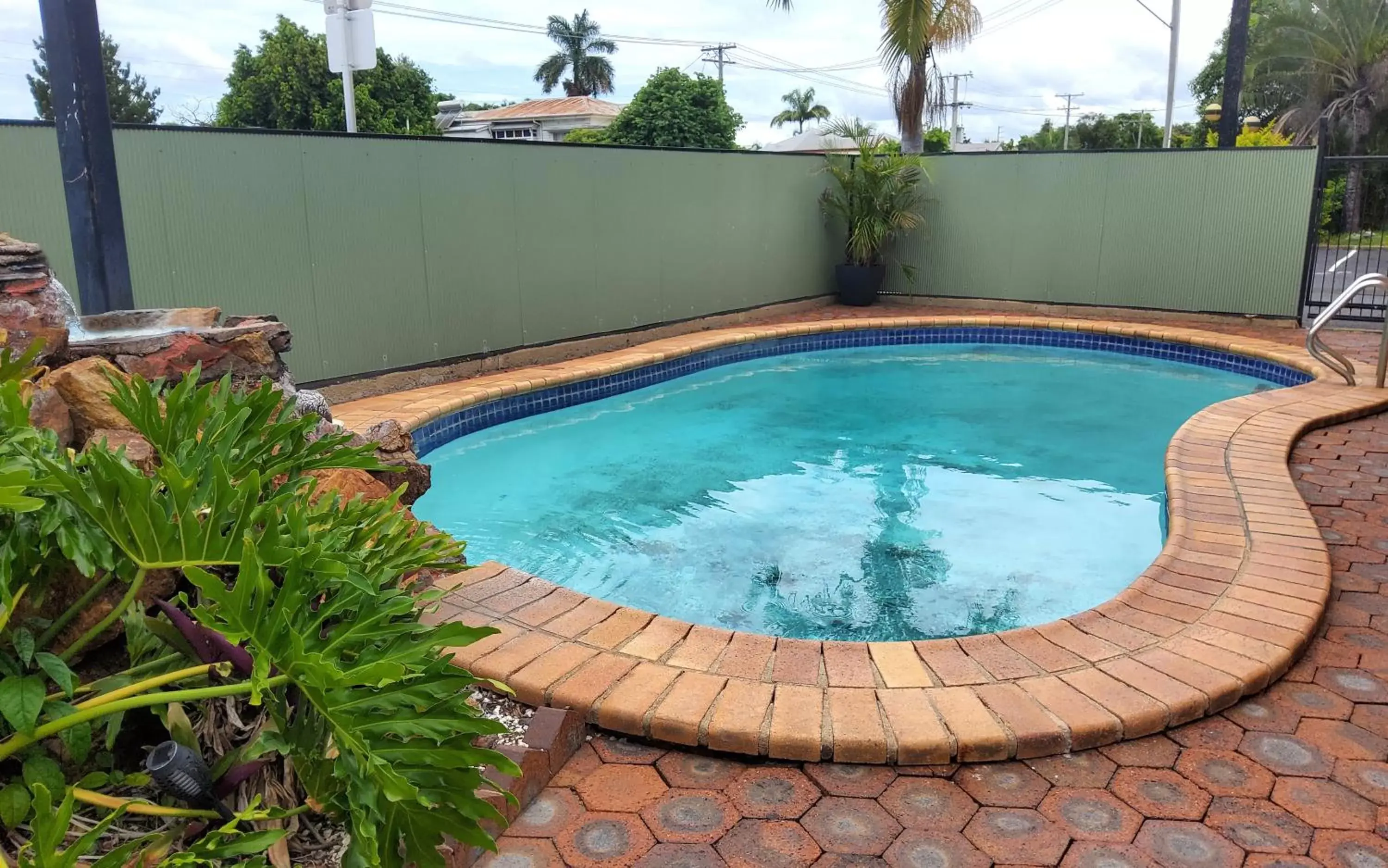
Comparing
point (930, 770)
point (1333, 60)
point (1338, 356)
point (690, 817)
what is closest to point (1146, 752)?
point (930, 770)

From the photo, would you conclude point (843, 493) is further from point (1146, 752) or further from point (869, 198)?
point (869, 198)

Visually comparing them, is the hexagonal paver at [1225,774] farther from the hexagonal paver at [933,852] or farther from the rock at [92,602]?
the rock at [92,602]

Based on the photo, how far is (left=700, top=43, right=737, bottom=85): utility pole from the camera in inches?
1704

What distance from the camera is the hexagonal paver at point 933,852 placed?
5.85 ft

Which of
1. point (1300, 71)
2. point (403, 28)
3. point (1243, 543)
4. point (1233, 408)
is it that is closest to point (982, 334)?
point (1233, 408)

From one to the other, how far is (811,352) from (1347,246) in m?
11.3

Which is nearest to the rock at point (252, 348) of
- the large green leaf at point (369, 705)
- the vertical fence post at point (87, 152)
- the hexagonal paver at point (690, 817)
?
the vertical fence post at point (87, 152)

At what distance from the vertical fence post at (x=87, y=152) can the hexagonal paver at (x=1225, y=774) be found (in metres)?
3.54

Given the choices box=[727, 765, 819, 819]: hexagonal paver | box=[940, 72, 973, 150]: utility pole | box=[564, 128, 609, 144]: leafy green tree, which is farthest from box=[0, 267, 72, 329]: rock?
box=[940, 72, 973, 150]: utility pole

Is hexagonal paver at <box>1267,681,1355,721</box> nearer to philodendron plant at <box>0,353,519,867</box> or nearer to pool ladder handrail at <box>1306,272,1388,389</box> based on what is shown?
philodendron plant at <box>0,353,519,867</box>

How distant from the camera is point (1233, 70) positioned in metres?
10.4

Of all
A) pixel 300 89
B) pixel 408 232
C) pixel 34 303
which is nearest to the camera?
pixel 34 303

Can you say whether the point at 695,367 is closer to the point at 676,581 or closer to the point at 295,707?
the point at 676,581

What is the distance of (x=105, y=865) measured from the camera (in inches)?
42.6
